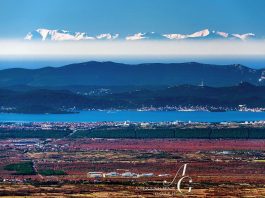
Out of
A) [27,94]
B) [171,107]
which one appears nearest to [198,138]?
[171,107]

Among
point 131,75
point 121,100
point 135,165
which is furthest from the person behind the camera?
point 131,75

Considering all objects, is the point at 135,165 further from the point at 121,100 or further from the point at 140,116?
the point at 121,100

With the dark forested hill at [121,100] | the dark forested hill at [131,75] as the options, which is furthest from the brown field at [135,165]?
the dark forested hill at [131,75]

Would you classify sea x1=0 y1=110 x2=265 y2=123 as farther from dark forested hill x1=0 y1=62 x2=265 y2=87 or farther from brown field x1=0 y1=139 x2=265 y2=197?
dark forested hill x1=0 y1=62 x2=265 y2=87

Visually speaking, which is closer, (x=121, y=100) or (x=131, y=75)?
(x=121, y=100)

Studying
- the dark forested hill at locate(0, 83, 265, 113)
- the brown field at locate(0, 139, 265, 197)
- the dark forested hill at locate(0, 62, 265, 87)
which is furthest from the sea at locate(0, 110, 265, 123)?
the dark forested hill at locate(0, 62, 265, 87)

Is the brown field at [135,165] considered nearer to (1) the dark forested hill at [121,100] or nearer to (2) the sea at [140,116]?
(2) the sea at [140,116]

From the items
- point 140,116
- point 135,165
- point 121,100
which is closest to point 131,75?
point 121,100

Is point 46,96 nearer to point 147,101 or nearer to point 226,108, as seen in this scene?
point 147,101
